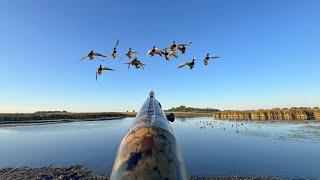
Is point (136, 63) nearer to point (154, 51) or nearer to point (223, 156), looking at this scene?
point (154, 51)

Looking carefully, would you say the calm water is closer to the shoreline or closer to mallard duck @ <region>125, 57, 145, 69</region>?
the shoreline

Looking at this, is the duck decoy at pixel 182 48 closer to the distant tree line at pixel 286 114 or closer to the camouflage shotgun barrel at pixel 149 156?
the camouflage shotgun barrel at pixel 149 156

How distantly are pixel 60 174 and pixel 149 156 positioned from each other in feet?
92.6

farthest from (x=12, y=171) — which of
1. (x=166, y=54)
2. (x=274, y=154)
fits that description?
(x=274, y=154)

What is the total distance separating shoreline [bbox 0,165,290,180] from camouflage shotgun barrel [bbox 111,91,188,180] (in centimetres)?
2358

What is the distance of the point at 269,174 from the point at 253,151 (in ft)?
43.4

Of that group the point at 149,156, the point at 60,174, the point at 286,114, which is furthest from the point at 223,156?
the point at 286,114

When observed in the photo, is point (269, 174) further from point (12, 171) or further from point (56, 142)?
point (56, 142)

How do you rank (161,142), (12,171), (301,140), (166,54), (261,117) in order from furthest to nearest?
(261,117) → (301,140) → (12,171) → (166,54) → (161,142)

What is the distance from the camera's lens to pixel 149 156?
359cm

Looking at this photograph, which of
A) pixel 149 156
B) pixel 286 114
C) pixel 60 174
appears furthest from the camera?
pixel 286 114

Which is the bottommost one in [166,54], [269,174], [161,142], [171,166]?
[269,174]

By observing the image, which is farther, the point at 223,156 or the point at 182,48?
the point at 223,156

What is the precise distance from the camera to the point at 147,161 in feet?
11.6
